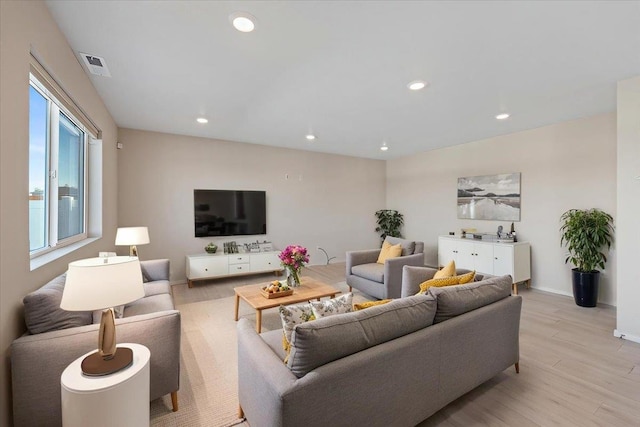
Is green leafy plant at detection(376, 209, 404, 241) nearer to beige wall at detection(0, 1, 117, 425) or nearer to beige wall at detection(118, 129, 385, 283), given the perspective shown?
beige wall at detection(118, 129, 385, 283)

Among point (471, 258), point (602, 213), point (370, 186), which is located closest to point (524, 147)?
point (602, 213)

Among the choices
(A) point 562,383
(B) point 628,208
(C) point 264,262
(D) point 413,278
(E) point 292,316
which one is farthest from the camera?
(C) point 264,262

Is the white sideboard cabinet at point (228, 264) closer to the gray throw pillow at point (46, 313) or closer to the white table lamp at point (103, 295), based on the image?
the gray throw pillow at point (46, 313)

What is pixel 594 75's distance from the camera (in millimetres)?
2652

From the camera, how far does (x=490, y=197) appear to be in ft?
16.4

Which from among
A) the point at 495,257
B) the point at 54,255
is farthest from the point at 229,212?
the point at 495,257

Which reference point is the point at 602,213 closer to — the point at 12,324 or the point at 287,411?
the point at 287,411

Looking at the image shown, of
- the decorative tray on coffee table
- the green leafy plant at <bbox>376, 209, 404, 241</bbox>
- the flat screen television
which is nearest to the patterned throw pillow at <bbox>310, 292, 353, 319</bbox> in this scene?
the decorative tray on coffee table

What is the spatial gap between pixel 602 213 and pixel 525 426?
340 centimetres

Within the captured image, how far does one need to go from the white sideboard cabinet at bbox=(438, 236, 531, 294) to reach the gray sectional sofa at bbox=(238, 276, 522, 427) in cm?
255

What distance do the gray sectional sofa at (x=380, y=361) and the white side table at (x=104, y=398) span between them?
51 cm

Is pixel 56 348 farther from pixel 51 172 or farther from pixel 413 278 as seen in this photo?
pixel 413 278

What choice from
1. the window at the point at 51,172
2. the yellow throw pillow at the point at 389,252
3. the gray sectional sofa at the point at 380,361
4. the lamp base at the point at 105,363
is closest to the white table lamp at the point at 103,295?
the lamp base at the point at 105,363

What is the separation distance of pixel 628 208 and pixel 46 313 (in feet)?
15.8
